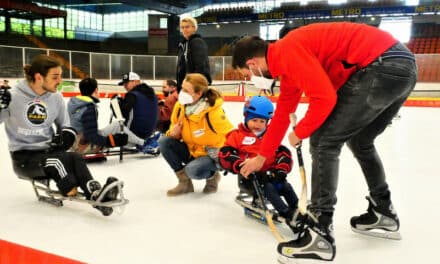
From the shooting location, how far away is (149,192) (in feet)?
8.82

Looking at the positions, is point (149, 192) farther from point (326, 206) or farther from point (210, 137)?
point (326, 206)

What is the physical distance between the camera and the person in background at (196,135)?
8.18 feet

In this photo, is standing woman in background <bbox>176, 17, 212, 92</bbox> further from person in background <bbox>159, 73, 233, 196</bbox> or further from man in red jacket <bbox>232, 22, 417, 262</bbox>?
man in red jacket <bbox>232, 22, 417, 262</bbox>

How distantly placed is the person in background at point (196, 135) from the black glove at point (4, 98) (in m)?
0.89

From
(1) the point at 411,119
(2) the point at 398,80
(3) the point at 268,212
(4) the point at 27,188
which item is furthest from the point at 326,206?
(1) the point at 411,119

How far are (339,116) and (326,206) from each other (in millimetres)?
356

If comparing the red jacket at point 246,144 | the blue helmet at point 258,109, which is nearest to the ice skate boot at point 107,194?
the red jacket at point 246,144

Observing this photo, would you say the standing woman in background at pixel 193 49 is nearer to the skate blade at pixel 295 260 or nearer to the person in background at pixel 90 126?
the person in background at pixel 90 126

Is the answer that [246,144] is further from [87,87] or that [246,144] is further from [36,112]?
[87,87]

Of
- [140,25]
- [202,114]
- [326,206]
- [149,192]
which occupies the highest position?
[140,25]

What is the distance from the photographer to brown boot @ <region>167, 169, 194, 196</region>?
259 centimetres

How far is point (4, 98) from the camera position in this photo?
2.14m

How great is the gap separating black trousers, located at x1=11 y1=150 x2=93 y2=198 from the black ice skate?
1357 millimetres

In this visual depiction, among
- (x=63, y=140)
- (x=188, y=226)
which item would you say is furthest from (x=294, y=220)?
(x=63, y=140)
